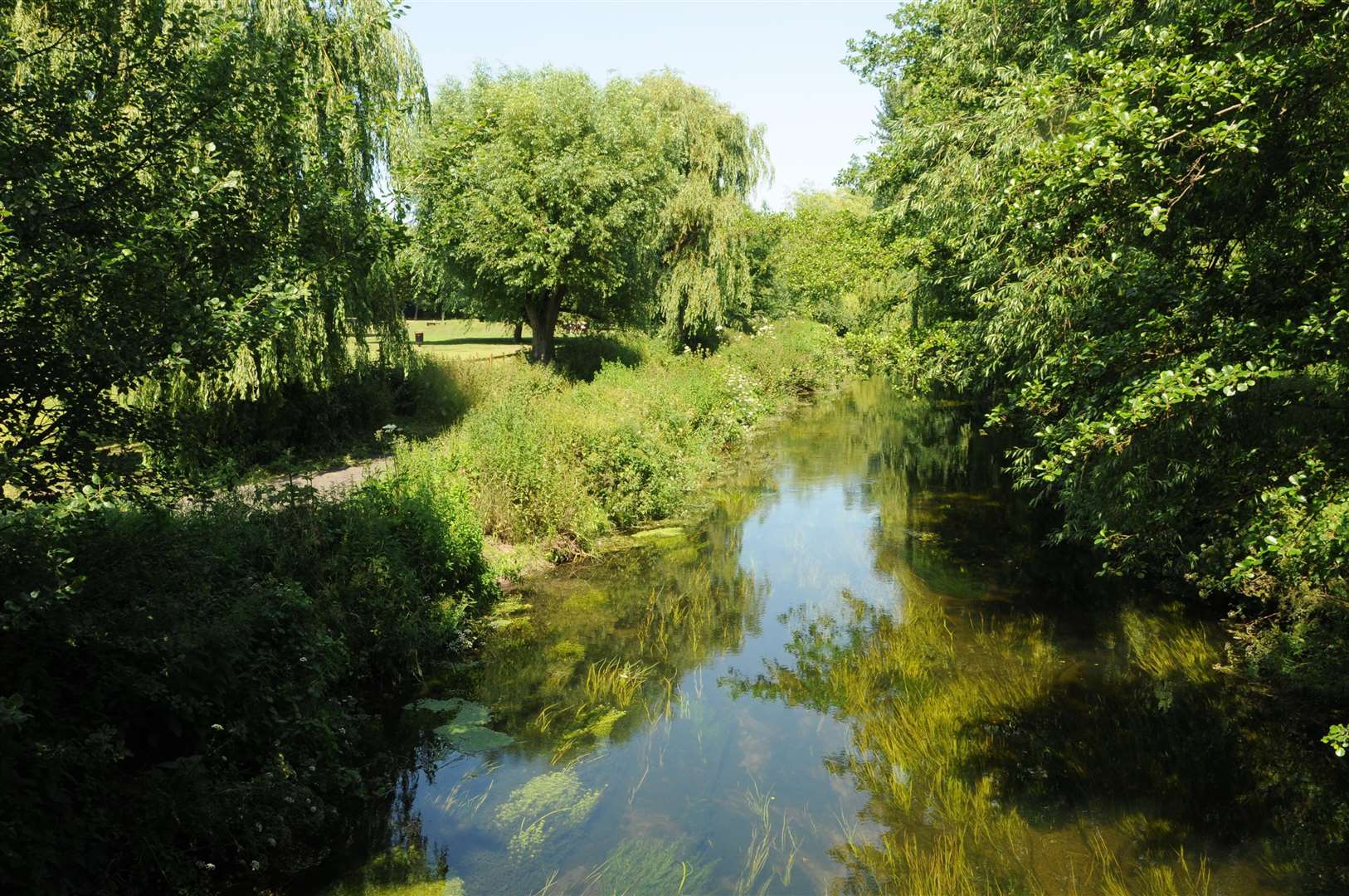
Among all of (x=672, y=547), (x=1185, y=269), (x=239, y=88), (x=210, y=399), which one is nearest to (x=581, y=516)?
(x=672, y=547)

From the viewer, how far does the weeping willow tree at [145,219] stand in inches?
213

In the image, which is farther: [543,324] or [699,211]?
[699,211]

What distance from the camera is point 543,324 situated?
2686 centimetres

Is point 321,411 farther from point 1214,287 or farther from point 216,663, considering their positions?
point 1214,287

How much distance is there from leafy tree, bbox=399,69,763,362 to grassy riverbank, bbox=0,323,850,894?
10861 millimetres

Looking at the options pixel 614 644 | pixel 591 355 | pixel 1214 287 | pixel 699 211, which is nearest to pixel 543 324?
pixel 591 355

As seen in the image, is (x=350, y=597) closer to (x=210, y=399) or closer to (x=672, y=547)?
(x=672, y=547)

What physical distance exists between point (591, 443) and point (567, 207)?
394 inches

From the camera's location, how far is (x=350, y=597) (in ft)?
30.0

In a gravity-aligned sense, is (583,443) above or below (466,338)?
below

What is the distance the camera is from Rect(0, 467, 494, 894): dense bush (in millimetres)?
5070

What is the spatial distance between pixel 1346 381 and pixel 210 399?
1544 cm

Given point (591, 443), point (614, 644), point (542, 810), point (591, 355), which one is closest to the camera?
point (542, 810)

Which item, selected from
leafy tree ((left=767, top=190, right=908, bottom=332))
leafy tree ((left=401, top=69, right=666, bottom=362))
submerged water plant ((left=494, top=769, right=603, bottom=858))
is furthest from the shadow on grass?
submerged water plant ((left=494, top=769, right=603, bottom=858))
